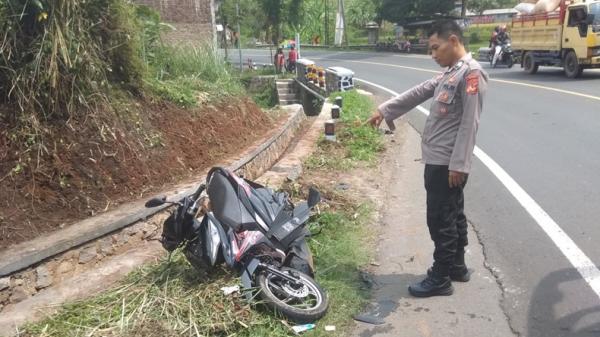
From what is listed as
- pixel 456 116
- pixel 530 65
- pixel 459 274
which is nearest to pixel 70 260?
pixel 459 274

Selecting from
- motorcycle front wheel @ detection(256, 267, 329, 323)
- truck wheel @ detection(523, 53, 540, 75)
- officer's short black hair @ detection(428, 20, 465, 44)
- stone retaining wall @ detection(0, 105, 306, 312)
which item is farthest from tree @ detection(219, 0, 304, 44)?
motorcycle front wheel @ detection(256, 267, 329, 323)

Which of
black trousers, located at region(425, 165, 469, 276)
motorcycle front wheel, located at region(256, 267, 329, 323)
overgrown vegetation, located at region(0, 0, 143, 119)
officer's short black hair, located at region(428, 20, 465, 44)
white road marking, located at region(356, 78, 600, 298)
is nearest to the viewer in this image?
motorcycle front wheel, located at region(256, 267, 329, 323)

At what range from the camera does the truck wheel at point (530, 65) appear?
1941cm

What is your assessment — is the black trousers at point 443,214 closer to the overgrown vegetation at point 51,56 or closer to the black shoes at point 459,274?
the black shoes at point 459,274

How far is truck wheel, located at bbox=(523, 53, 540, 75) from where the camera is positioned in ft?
63.7

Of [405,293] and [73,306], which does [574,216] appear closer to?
[405,293]

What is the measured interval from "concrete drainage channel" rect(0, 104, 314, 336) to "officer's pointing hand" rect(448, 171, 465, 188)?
2430mm

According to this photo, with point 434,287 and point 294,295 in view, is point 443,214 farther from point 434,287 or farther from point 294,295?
point 294,295

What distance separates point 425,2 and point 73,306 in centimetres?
4109

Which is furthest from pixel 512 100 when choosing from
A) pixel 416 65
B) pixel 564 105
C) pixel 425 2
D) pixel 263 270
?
pixel 425 2

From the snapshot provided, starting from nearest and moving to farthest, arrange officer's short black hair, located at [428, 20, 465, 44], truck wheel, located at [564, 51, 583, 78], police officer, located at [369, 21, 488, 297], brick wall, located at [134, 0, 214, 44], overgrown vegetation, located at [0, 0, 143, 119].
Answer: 1. police officer, located at [369, 21, 488, 297]
2. officer's short black hair, located at [428, 20, 465, 44]
3. overgrown vegetation, located at [0, 0, 143, 119]
4. brick wall, located at [134, 0, 214, 44]
5. truck wheel, located at [564, 51, 583, 78]

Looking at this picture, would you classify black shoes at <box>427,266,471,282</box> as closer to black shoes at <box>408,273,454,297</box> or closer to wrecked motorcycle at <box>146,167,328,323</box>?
black shoes at <box>408,273,454,297</box>

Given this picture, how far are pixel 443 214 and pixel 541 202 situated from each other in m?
2.59

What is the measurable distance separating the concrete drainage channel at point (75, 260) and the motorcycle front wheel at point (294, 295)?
1.29 meters
